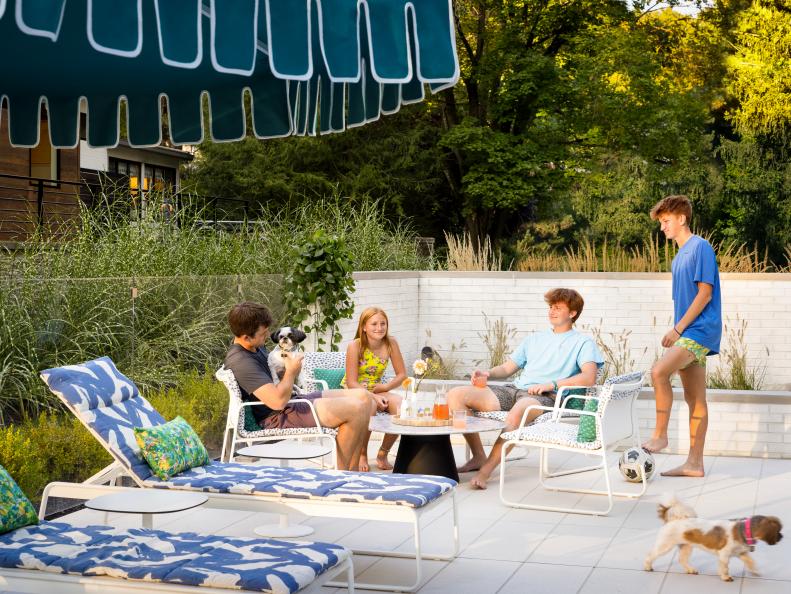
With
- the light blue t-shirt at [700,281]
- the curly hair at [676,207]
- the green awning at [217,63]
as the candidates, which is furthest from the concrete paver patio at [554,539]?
the green awning at [217,63]

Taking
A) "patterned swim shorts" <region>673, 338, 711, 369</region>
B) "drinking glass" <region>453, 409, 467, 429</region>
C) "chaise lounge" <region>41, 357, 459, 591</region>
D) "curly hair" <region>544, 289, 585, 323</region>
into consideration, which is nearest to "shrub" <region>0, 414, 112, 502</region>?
"chaise lounge" <region>41, 357, 459, 591</region>

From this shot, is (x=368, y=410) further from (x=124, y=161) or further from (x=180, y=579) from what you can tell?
(x=124, y=161)

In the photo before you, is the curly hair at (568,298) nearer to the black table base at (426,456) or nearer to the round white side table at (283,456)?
the black table base at (426,456)

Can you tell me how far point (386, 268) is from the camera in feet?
41.8

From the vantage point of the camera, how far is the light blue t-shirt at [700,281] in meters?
7.25

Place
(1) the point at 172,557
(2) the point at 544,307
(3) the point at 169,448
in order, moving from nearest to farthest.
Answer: (1) the point at 172,557
(3) the point at 169,448
(2) the point at 544,307

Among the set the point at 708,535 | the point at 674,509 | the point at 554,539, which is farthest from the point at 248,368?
the point at 708,535

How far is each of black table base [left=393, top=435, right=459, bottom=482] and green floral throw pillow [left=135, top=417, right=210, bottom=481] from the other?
1644 mm

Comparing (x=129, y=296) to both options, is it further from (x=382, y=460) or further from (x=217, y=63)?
(x=217, y=63)

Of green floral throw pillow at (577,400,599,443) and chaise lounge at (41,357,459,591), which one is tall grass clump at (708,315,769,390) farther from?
chaise lounge at (41,357,459,591)

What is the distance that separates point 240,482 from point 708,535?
87.3 inches

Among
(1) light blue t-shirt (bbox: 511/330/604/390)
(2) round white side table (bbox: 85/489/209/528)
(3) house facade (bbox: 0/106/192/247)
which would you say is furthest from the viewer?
(3) house facade (bbox: 0/106/192/247)

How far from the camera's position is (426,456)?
266 inches

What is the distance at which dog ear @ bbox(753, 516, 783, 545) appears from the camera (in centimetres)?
477
